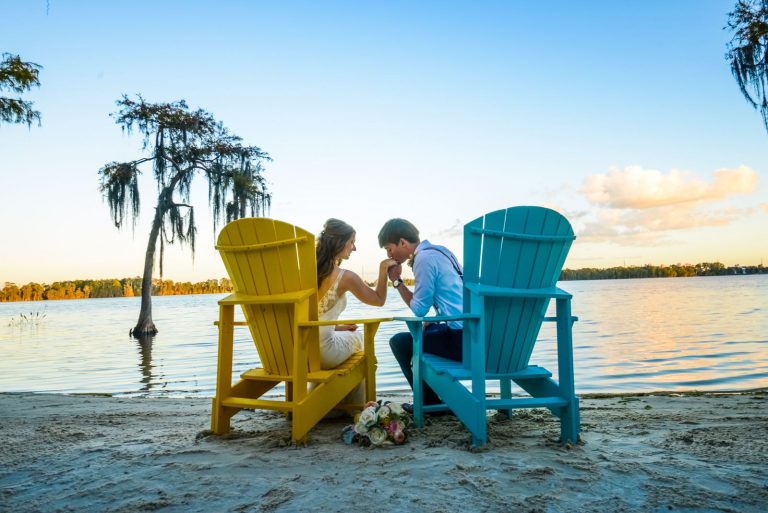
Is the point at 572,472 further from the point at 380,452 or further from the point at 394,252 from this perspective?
the point at 394,252

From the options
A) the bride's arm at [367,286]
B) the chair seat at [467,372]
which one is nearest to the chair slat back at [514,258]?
the chair seat at [467,372]

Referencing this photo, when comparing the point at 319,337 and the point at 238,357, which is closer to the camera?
the point at 319,337

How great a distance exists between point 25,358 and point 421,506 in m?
10.4

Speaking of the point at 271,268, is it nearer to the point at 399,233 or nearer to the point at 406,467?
the point at 399,233

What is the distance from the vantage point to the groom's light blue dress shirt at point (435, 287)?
3.38 metres

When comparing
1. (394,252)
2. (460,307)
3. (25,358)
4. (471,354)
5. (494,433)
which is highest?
(394,252)

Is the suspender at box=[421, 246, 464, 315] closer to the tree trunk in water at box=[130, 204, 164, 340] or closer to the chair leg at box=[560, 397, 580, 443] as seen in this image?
the chair leg at box=[560, 397, 580, 443]

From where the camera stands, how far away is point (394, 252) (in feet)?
12.1

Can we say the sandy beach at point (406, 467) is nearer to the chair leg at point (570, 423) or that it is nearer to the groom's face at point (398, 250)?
the chair leg at point (570, 423)

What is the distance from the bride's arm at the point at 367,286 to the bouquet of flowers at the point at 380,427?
0.98m

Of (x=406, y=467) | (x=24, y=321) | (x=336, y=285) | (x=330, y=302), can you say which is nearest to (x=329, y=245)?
(x=336, y=285)

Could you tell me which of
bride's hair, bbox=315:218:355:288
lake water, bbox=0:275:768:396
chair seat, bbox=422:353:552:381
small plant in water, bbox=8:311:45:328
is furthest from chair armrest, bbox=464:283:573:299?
small plant in water, bbox=8:311:45:328

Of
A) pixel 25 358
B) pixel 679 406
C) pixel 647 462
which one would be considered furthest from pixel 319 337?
pixel 25 358

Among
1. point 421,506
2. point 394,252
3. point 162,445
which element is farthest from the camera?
point 394,252
